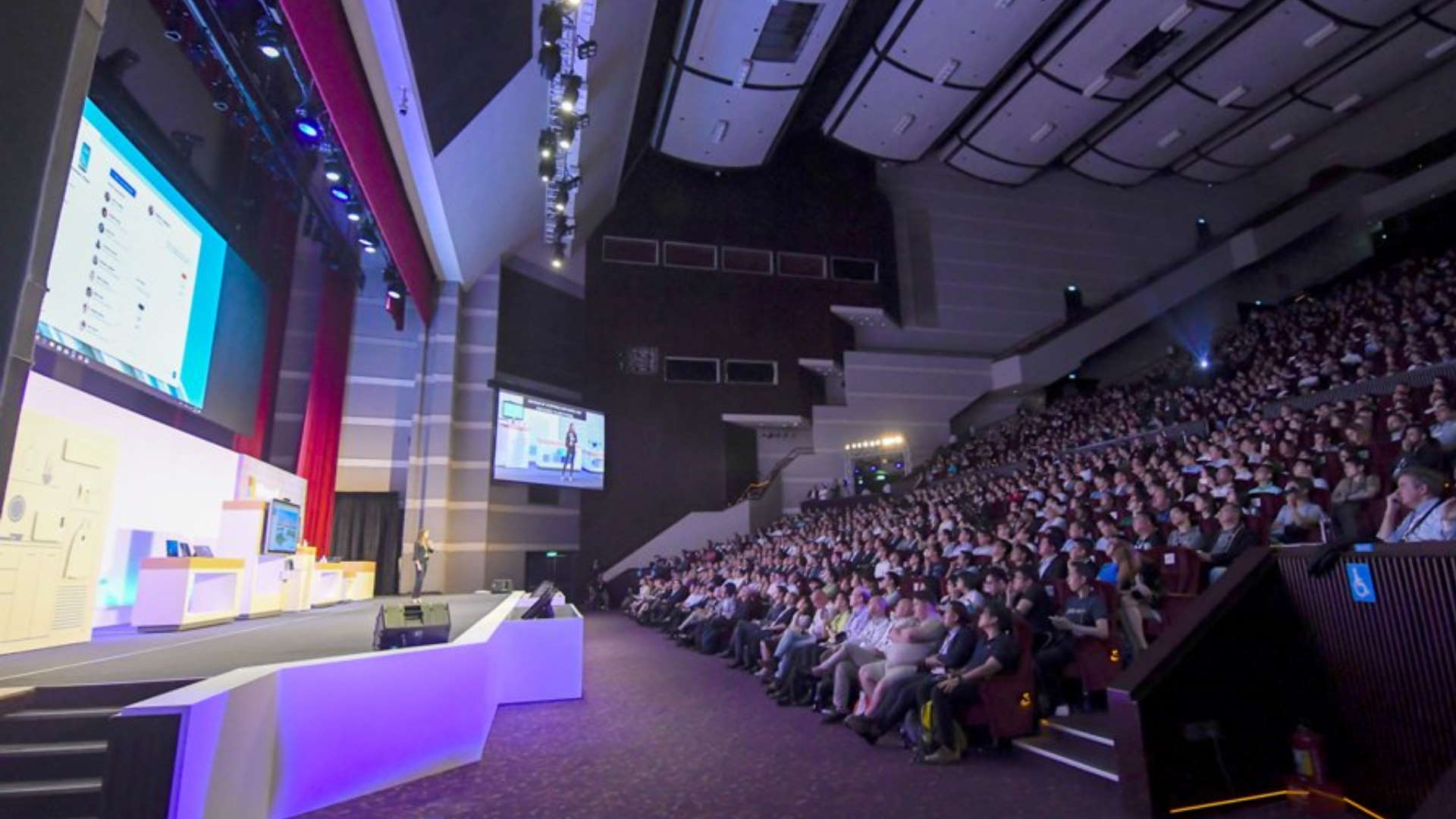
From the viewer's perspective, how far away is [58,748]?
2.59 metres

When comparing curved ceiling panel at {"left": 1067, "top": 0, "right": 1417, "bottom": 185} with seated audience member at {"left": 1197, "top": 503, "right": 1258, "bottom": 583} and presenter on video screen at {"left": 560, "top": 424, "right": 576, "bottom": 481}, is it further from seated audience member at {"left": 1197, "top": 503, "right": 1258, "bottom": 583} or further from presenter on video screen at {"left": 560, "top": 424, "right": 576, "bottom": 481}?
presenter on video screen at {"left": 560, "top": 424, "right": 576, "bottom": 481}

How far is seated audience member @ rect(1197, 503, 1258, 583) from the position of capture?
4.46 metres

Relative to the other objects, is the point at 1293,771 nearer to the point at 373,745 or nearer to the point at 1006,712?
the point at 1006,712

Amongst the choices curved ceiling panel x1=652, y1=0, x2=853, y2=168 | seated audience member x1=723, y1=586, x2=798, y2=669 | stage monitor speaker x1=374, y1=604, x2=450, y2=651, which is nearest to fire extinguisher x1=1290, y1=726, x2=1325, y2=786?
stage monitor speaker x1=374, y1=604, x2=450, y2=651

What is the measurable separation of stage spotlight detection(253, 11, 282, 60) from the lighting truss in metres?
2.49

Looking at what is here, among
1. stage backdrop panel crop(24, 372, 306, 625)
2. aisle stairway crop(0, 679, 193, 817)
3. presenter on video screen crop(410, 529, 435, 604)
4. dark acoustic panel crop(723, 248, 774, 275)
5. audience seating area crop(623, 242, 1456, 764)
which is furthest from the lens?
dark acoustic panel crop(723, 248, 774, 275)

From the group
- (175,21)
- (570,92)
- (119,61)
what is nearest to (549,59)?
(570,92)

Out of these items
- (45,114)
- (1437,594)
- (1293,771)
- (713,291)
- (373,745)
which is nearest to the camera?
(45,114)

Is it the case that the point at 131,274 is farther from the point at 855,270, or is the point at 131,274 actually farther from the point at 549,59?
the point at 855,270

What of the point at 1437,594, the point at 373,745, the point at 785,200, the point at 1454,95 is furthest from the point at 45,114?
the point at 1454,95

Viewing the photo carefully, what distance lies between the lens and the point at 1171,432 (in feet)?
31.3

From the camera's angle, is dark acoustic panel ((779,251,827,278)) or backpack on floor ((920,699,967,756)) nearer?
backpack on floor ((920,699,967,756))

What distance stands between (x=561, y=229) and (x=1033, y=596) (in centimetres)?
932

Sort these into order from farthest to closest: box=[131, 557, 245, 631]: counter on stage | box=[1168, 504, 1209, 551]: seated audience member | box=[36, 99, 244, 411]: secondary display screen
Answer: box=[1168, 504, 1209, 551]: seated audience member → box=[131, 557, 245, 631]: counter on stage → box=[36, 99, 244, 411]: secondary display screen
